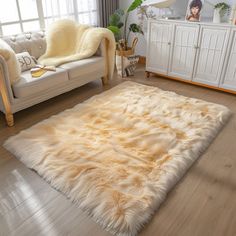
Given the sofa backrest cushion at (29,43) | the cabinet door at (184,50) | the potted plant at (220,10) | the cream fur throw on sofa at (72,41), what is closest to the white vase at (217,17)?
the potted plant at (220,10)

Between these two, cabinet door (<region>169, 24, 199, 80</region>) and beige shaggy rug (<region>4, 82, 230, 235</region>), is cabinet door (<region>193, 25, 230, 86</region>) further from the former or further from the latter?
beige shaggy rug (<region>4, 82, 230, 235</region>)

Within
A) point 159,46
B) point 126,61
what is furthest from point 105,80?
point 159,46

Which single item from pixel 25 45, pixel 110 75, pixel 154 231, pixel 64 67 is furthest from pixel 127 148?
pixel 25 45

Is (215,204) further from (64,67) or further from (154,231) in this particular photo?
(64,67)

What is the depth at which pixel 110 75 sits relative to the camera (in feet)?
10.9

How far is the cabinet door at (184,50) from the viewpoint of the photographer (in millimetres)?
2965

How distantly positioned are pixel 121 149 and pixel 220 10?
208 centimetres

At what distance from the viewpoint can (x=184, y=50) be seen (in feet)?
10.2

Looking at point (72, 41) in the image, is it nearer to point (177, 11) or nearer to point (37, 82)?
point (37, 82)

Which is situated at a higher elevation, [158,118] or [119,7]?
[119,7]

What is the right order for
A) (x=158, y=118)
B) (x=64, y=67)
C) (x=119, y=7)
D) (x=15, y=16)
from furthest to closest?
(x=119, y=7) < (x=15, y=16) < (x=64, y=67) < (x=158, y=118)

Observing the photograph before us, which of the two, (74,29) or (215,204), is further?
(74,29)

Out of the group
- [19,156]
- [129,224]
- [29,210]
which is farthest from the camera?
[19,156]

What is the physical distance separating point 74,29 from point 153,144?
203 cm
